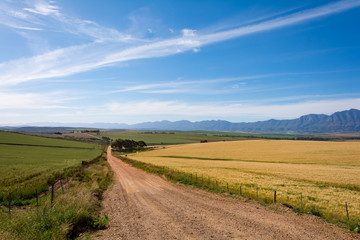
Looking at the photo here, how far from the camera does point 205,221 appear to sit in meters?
13.1

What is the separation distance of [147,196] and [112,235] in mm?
8971

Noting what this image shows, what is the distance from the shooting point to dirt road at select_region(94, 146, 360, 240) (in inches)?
440

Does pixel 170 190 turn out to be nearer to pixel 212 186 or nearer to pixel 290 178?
pixel 212 186

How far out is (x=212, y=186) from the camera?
74.9 ft

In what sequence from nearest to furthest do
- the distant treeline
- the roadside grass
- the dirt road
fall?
the roadside grass < the dirt road < the distant treeline

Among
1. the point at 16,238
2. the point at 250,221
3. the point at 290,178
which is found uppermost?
the point at 16,238

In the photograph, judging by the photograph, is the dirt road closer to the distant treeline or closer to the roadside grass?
the roadside grass

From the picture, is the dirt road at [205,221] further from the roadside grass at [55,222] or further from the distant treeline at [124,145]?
the distant treeline at [124,145]

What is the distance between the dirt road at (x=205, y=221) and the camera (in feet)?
36.7

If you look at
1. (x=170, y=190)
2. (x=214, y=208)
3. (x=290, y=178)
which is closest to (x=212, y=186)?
(x=170, y=190)

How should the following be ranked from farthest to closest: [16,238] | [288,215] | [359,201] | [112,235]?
[359,201]
[288,215]
[112,235]
[16,238]

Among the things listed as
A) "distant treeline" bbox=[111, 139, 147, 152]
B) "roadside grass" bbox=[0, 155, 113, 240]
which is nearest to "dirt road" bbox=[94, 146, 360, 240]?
"roadside grass" bbox=[0, 155, 113, 240]

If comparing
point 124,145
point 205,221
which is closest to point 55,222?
point 205,221

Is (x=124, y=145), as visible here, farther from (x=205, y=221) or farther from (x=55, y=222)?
(x=55, y=222)
